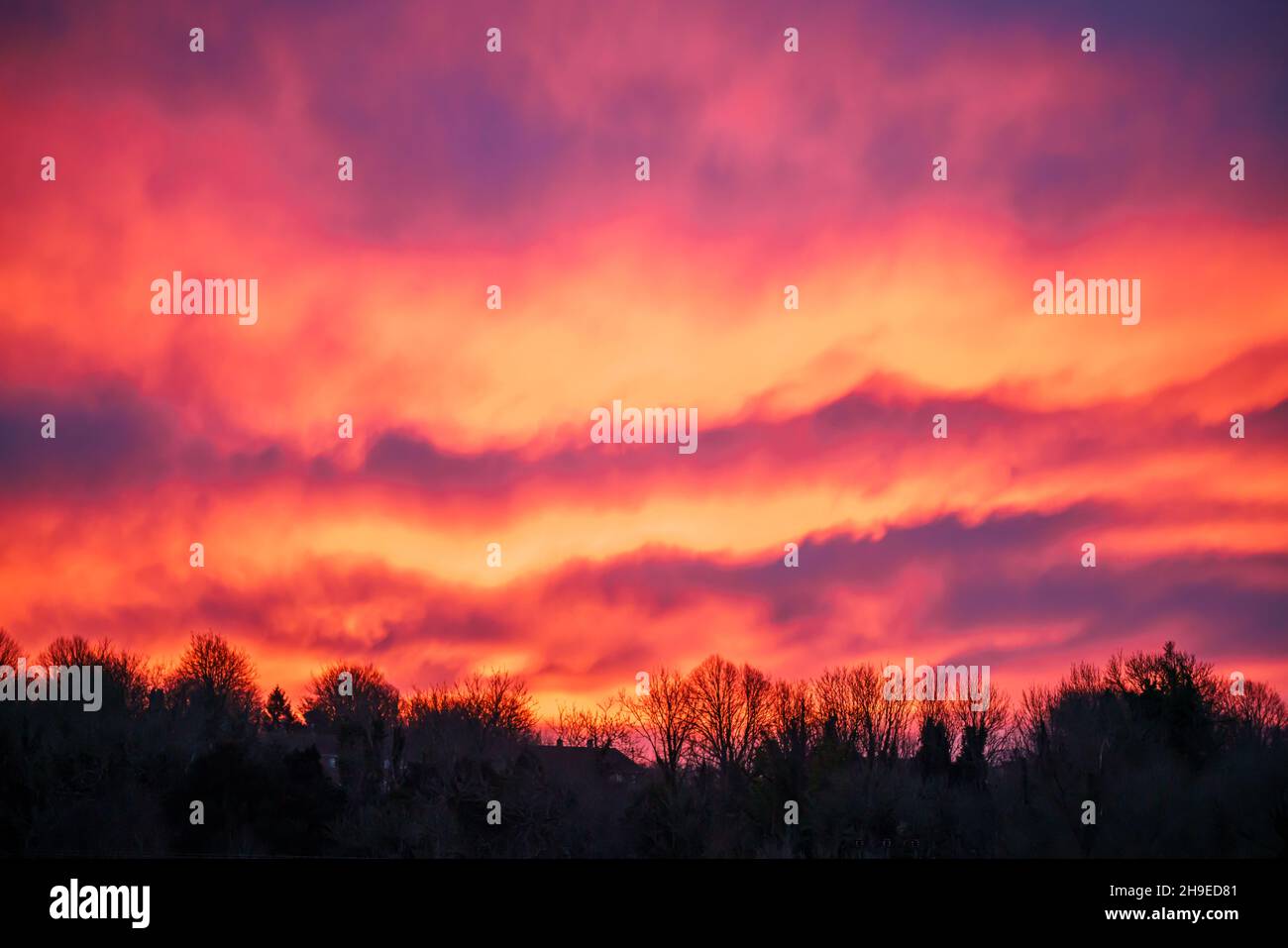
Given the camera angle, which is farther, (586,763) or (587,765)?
(586,763)

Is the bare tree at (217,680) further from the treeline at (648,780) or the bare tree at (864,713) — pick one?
the bare tree at (864,713)

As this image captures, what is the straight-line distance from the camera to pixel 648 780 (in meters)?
82.8

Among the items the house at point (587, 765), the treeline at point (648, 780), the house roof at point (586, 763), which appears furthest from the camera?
the house roof at point (586, 763)

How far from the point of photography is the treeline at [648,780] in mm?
62594

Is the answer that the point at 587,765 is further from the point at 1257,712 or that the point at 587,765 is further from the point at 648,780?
the point at 1257,712

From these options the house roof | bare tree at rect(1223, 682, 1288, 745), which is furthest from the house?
bare tree at rect(1223, 682, 1288, 745)

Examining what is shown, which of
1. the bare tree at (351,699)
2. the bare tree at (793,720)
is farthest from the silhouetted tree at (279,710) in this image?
the bare tree at (793,720)

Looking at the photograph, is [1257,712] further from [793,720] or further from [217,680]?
[217,680]

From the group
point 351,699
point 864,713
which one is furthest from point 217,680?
point 864,713

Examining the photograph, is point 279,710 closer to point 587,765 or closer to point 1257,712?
point 587,765

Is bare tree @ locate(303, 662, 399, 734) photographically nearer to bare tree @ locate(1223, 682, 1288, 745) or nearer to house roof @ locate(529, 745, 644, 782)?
house roof @ locate(529, 745, 644, 782)

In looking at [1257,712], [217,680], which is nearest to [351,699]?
[217,680]

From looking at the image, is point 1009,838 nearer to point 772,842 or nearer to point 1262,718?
point 772,842
